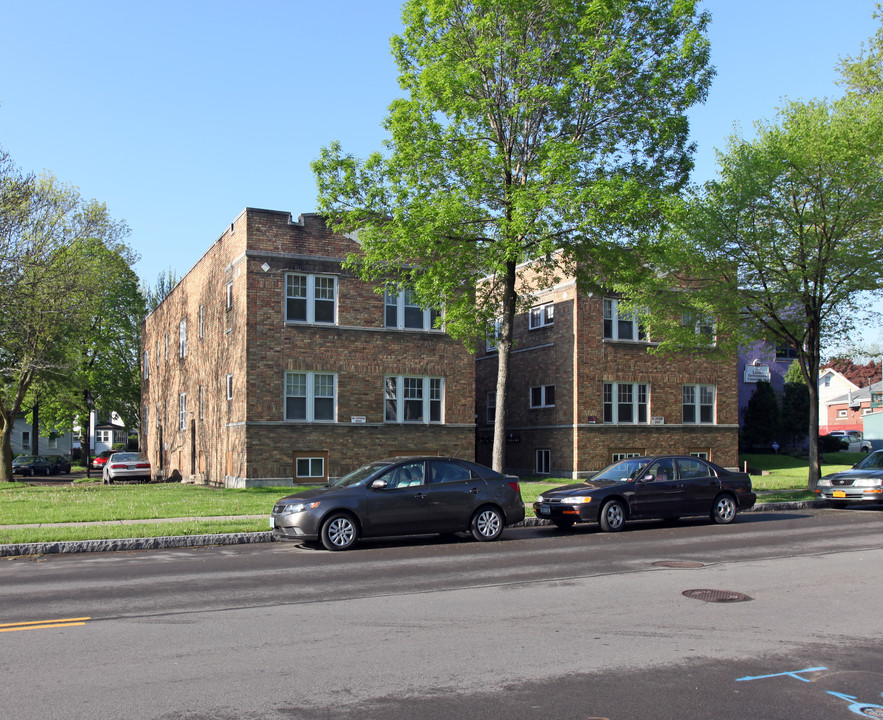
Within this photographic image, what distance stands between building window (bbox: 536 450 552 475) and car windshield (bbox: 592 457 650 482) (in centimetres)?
1510

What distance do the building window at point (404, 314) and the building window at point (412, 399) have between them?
1.80 m

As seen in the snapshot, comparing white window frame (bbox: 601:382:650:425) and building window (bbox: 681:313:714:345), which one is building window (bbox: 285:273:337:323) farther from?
building window (bbox: 681:313:714:345)

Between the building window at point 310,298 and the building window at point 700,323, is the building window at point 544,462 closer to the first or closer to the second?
the building window at point 700,323

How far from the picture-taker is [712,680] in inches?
228

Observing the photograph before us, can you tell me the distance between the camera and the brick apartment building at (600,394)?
3072 cm

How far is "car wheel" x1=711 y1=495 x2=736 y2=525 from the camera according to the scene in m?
17.1

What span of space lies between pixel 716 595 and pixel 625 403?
2300 cm

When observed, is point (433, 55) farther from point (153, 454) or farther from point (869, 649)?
point (153, 454)

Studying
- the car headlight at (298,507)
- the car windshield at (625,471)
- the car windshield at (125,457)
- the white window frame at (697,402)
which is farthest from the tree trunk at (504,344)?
the car windshield at (125,457)

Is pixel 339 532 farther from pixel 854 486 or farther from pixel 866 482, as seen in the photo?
pixel 866 482

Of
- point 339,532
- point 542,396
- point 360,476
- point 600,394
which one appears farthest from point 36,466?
point 339,532

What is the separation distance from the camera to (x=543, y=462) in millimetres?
32469

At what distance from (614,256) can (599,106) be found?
3328 millimetres

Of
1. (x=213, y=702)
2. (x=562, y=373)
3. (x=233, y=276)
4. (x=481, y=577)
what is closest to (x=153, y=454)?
(x=233, y=276)
